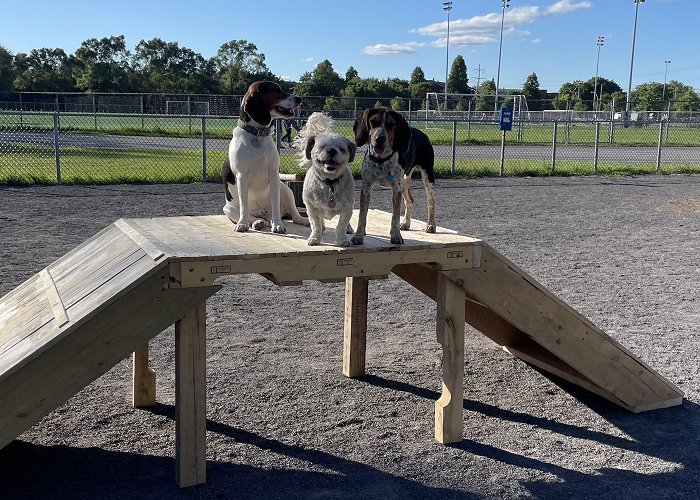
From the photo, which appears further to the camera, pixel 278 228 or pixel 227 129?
pixel 227 129

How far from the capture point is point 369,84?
51.7 m

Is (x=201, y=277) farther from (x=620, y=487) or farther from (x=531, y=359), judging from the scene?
(x=531, y=359)

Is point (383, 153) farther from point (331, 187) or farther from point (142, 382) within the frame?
point (142, 382)

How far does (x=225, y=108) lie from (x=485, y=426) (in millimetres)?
27123

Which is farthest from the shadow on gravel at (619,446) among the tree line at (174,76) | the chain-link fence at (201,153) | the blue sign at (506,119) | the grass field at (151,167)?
the tree line at (174,76)

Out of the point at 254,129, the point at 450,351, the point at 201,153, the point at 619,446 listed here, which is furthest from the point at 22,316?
the point at 201,153

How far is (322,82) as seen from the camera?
50062 millimetres

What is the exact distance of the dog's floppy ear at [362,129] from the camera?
3.91m

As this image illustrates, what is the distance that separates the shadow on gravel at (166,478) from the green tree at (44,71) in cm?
4937

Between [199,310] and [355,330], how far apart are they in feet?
6.27

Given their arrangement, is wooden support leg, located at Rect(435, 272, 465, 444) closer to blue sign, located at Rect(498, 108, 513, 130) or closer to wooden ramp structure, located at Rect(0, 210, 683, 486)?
wooden ramp structure, located at Rect(0, 210, 683, 486)

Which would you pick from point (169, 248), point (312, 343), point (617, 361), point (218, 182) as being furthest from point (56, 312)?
point (218, 182)

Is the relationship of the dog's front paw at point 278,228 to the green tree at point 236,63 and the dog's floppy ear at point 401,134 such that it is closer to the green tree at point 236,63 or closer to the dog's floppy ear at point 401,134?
the dog's floppy ear at point 401,134

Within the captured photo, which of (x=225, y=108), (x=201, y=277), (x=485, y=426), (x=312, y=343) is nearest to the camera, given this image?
(x=201, y=277)
